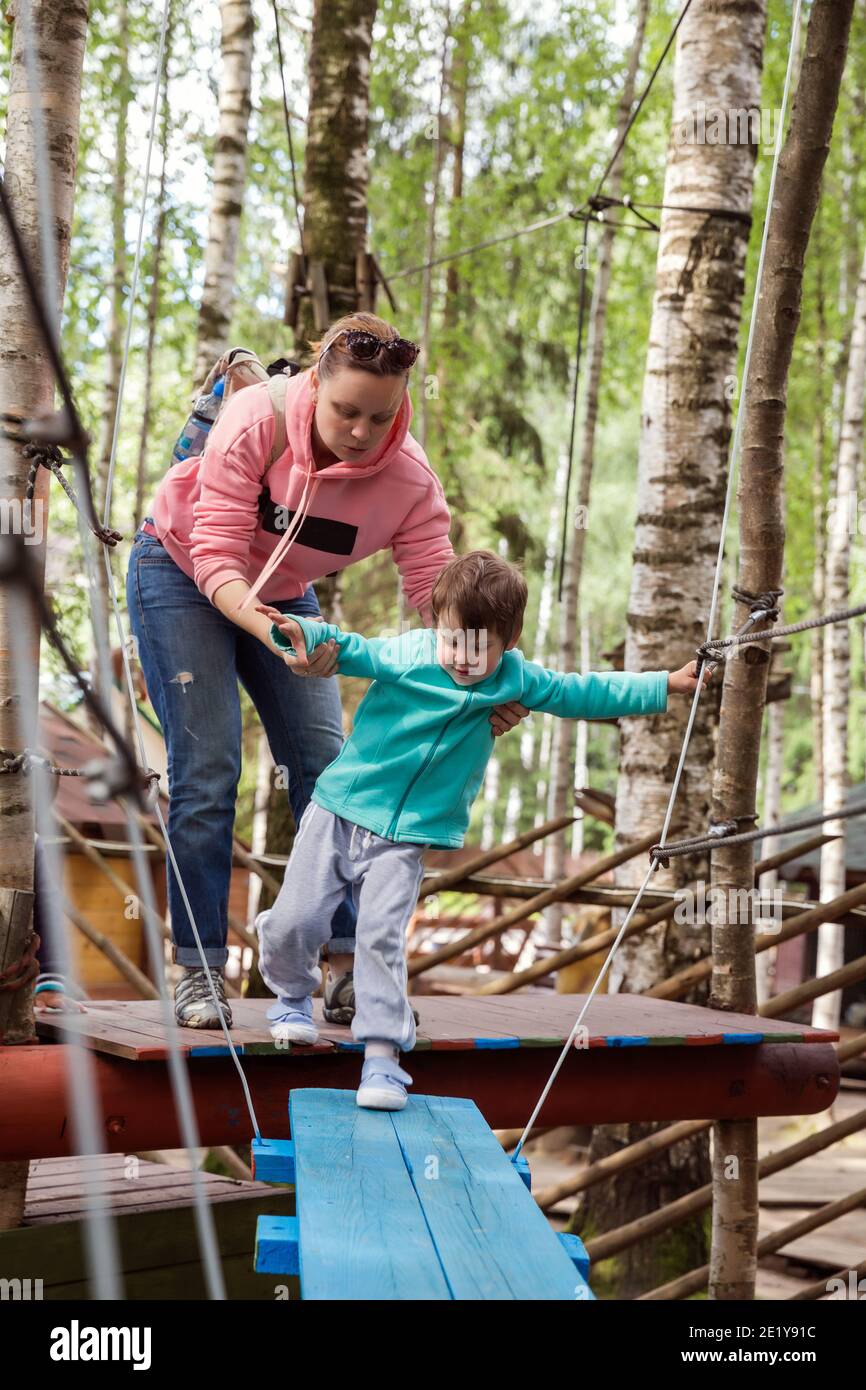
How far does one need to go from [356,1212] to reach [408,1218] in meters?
0.08

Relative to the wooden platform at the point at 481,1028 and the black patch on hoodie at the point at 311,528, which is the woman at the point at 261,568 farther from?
the wooden platform at the point at 481,1028

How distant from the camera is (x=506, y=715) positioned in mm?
2918

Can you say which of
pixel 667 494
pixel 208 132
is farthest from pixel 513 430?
pixel 667 494

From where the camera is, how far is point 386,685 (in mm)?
2863

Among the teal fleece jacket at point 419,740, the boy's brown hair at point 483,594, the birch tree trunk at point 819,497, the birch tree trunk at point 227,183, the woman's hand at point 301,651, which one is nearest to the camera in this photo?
the woman's hand at point 301,651

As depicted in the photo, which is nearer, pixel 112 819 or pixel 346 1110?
pixel 346 1110

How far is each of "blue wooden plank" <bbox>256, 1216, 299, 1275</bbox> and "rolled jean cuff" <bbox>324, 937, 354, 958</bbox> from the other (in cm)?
106

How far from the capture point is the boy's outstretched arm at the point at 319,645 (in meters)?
2.61

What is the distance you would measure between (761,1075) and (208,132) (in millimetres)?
11358

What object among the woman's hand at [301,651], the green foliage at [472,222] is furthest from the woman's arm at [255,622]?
the green foliage at [472,222]

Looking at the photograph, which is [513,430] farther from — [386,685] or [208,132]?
[386,685]

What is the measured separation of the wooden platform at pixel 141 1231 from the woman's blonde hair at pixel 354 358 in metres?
1.72

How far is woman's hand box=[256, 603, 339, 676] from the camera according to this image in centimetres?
260
